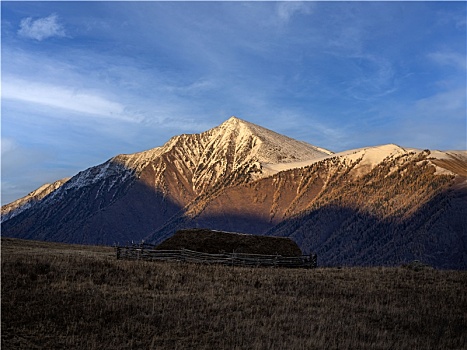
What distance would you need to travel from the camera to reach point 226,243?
38594mm

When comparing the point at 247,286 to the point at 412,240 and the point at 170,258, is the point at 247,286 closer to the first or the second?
the point at 170,258

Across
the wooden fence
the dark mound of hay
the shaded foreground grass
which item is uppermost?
the dark mound of hay

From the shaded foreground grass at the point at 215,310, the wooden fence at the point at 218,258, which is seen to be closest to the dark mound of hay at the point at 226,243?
the wooden fence at the point at 218,258

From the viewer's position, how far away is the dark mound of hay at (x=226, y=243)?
38.2 meters

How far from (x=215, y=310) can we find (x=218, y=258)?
55.3ft

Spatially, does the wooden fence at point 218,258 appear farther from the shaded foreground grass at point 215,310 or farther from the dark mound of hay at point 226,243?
the shaded foreground grass at point 215,310

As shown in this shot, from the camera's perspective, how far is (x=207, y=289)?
2275cm

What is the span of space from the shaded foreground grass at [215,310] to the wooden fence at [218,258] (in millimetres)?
7761

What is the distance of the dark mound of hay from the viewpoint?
125ft

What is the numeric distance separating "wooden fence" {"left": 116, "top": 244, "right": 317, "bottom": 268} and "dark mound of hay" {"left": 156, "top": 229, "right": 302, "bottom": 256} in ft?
4.50

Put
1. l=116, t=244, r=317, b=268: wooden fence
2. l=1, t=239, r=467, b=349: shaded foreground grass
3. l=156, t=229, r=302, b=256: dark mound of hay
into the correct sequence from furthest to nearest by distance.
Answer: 1. l=156, t=229, r=302, b=256: dark mound of hay
2. l=116, t=244, r=317, b=268: wooden fence
3. l=1, t=239, r=467, b=349: shaded foreground grass

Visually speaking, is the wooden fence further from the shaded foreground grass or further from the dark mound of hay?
the shaded foreground grass

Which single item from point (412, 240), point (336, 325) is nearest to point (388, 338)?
point (336, 325)

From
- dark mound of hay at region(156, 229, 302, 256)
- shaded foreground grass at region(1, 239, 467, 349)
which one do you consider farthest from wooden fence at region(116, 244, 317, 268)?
shaded foreground grass at region(1, 239, 467, 349)
